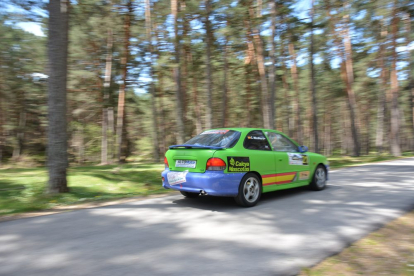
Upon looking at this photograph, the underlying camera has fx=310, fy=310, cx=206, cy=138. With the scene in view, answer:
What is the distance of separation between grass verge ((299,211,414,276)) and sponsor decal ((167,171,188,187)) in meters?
3.20

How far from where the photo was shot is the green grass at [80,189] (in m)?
6.96

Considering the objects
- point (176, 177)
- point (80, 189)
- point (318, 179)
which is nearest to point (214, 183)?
point (176, 177)

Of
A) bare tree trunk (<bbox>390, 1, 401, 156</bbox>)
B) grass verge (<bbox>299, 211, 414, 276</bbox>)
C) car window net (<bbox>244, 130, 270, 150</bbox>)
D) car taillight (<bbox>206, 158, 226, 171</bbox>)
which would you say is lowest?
grass verge (<bbox>299, 211, 414, 276</bbox>)

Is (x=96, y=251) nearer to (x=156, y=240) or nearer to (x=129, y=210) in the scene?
(x=156, y=240)

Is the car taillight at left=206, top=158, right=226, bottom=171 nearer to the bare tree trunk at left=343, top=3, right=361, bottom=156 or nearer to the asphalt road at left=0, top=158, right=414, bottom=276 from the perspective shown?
the asphalt road at left=0, top=158, right=414, bottom=276

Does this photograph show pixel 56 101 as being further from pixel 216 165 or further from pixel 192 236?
pixel 192 236

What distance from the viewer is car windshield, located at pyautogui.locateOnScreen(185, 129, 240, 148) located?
630 centimetres

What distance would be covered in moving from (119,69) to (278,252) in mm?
19896

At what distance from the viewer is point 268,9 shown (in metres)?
17.1

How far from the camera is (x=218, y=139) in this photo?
21.4 ft

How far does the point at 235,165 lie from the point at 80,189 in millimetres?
5319

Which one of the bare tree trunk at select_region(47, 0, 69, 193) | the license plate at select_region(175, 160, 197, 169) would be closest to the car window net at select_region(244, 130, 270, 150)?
the license plate at select_region(175, 160, 197, 169)

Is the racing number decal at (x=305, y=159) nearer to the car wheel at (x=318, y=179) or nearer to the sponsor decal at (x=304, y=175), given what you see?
the sponsor decal at (x=304, y=175)

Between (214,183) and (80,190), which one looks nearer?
(214,183)
